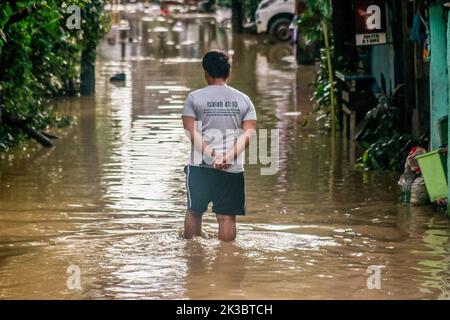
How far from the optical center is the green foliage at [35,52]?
51.5 feet

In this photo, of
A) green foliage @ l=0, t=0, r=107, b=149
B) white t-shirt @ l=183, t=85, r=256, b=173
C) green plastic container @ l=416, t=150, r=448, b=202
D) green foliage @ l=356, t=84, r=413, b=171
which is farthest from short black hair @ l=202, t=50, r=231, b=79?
green foliage @ l=356, t=84, r=413, b=171

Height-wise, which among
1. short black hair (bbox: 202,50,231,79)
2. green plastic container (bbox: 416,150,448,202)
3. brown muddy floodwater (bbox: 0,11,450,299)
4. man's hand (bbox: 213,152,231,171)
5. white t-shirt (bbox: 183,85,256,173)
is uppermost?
short black hair (bbox: 202,50,231,79)

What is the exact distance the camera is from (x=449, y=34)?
12477 millimetres

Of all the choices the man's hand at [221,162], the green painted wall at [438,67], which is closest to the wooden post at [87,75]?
the green painted wall at [438,67]

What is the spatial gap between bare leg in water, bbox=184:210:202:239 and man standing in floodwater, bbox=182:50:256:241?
278 millimetres

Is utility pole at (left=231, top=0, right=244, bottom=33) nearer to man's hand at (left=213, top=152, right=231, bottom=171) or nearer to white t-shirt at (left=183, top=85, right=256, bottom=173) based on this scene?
white t-shirt at (left=183, top=85, right=256, bottom=173)

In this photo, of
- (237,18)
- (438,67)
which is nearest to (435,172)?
(438,67)

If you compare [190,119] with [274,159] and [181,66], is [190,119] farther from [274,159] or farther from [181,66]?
[181,66]

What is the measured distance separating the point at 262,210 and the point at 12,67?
640 cm

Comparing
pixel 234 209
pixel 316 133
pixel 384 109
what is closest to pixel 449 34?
pixel 234 209

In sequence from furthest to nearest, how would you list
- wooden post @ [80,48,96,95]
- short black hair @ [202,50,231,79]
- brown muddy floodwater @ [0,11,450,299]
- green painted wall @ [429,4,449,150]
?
wooden post @ [80,48,96,95], green painted wall @ [429,4,449,150], short black hair @ [202,50,231,79], brown muddy floodwater @ [0,11,450,299]

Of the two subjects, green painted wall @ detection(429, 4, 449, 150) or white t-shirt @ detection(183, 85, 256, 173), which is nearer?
white t-shirt @ detection(183, 85, 256, 173)

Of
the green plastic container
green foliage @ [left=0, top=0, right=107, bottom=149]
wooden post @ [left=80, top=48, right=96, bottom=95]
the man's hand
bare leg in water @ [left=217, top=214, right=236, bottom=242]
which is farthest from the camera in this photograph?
wooden post @ [left=80, top=48, right=96, bottom=95]

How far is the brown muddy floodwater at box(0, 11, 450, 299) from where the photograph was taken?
9.80 m
